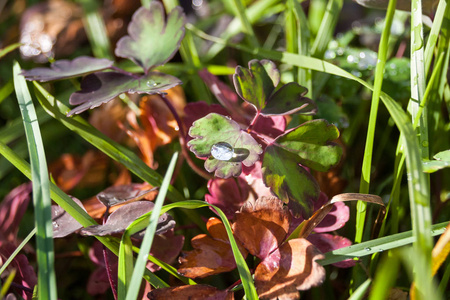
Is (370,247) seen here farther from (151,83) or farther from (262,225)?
(151,83)

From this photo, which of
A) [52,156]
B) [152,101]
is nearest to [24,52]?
[52,156]

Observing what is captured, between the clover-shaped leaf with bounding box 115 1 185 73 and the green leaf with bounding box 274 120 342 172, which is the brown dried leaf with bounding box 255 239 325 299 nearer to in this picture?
the green leaf with bounding box 274 120 342 172

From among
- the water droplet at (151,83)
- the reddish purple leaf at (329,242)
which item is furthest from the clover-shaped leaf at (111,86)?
the reddish purple leaf at (329,242)

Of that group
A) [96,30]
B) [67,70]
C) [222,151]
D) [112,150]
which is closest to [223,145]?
[222,151]

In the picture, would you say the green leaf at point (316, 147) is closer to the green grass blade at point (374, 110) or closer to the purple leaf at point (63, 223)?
the green grass blade at point (374, 110)

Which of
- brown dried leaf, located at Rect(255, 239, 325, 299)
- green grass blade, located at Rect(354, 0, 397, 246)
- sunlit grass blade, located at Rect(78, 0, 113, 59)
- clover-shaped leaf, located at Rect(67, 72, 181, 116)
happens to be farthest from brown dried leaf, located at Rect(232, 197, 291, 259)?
sunlit grass blade, located at Rect(78, 0, 113, 59)

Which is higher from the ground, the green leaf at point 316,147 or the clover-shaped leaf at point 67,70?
the clover-shaped leaf at point 67,70
